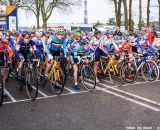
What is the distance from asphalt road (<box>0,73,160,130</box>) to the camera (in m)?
6.60

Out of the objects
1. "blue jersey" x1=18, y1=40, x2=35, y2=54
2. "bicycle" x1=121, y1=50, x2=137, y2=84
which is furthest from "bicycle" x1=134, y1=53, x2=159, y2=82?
"blue jersey" x1=18, y1=40, x2=35, y2=54

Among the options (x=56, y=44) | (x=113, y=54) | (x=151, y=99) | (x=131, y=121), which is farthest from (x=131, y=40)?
(x=131, y=121)

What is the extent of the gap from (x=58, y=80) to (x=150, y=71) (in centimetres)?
362

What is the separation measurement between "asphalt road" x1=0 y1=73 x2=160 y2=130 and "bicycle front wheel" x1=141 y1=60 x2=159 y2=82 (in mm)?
784

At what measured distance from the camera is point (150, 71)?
1158 centimetres

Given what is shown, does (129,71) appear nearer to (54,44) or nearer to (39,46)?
(54,44)

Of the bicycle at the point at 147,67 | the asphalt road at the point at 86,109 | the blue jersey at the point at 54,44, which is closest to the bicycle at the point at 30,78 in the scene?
the asphalt road at the point at 86,109

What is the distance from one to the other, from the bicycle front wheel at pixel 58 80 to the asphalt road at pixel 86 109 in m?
0.20

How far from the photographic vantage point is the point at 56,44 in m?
10.5

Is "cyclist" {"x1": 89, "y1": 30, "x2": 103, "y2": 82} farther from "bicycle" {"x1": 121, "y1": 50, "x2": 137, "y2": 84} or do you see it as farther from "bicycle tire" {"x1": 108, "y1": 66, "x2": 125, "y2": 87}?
"bicycle" {"x1": 121, "y1": 50, "x2": 137, "y2": 84}

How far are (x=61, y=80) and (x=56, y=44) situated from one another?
1.39 metres

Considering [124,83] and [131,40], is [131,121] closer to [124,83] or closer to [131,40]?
[124,83]

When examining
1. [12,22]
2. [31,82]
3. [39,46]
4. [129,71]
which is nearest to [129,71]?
[129,71]

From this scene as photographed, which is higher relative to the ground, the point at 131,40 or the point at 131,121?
the point at 131,40
